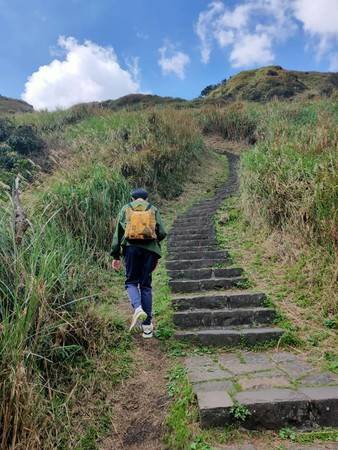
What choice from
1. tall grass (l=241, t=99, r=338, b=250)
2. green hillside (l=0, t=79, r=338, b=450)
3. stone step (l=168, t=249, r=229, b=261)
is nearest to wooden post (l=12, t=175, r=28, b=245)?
green hillside (l=0, t=79, r=338, b=450)

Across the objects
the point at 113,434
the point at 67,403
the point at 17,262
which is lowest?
the point at 113,434

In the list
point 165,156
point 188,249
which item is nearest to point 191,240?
point 188,249

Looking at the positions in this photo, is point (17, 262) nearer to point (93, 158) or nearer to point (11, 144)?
point (93, 158)

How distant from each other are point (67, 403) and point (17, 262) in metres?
1.31

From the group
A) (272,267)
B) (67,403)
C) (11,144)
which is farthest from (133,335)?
(11,144)

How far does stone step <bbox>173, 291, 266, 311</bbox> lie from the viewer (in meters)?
5.35

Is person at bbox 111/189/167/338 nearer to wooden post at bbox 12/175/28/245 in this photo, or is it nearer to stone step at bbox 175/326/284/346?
stone step at bbox 175/326/284/346

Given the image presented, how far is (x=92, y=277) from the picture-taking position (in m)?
5.96

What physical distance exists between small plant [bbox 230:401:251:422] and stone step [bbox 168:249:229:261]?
3.67 metres

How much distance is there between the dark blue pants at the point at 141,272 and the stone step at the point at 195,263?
183 cm

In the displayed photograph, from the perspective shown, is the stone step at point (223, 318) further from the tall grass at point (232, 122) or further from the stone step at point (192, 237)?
the tall grass at point (232, 122)

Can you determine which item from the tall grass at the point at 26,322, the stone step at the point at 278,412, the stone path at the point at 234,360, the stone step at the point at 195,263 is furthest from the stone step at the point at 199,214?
the stone step at the point at 278,412

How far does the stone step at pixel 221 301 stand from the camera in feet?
17.6

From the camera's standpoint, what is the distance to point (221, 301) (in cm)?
538
